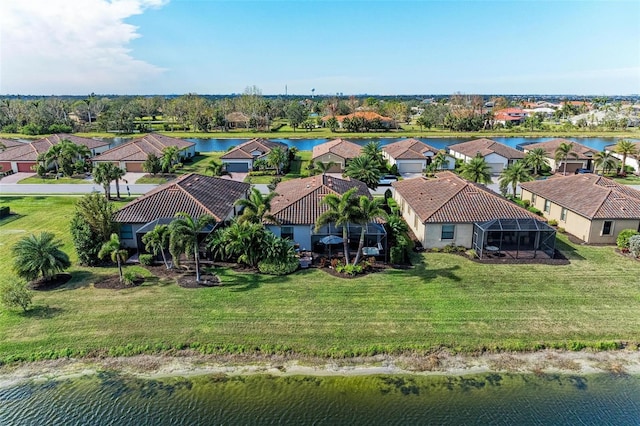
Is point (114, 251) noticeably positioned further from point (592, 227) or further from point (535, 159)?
point (535, 159)

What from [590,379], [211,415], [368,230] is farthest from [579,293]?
[211,415]

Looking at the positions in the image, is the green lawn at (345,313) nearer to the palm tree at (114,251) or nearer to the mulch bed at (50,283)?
the mulch bed at (50,283)

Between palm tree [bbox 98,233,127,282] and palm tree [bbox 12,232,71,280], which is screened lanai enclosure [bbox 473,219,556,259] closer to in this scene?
palm tree [bbox 98,233,127,282]

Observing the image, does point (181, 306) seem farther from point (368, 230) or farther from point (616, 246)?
point (616, 246)

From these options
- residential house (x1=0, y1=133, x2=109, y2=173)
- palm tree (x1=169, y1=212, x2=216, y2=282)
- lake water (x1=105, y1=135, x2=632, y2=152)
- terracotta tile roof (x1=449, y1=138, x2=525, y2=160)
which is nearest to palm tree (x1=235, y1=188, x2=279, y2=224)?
palm tree (x1=169, y1=212, x2=216, y2=282)

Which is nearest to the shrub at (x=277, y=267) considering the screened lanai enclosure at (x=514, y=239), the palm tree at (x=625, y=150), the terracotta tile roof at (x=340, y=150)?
the screened lanai enclosure at (x=514, y=239)

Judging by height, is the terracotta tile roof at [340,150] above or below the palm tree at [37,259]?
above
